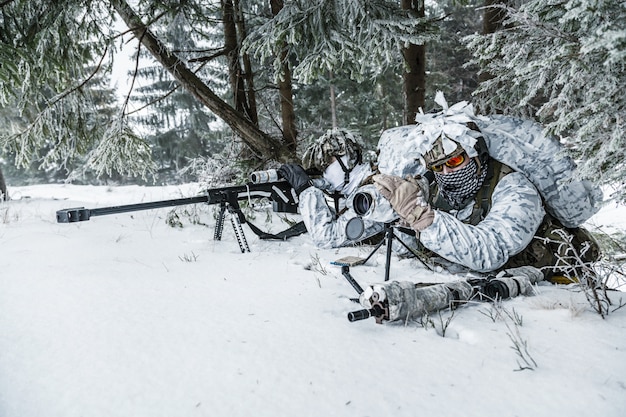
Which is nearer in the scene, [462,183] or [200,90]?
[462,183]

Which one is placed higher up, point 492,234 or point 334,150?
point 334,150

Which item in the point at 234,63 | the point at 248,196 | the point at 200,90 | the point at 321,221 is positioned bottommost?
the point at 321,221

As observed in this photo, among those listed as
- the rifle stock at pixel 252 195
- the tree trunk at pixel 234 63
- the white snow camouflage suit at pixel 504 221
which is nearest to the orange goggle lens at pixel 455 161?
the white snow camouflage suit at pixel 504 221

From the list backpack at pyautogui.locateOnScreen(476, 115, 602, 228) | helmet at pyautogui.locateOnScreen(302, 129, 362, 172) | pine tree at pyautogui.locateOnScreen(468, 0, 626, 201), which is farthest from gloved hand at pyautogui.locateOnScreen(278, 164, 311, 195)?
pine tree at pyautogui.locateOnScreen(468, 0, 626, 201)

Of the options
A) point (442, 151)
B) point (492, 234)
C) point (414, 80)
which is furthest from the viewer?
point (414, 80)

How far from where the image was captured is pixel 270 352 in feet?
4.80

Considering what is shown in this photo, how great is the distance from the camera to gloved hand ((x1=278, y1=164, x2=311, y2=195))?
146 inches

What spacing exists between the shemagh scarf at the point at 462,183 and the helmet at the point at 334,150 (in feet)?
3.69

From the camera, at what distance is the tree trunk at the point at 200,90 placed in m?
4.83

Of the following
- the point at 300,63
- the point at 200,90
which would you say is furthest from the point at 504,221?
the point at 200,90

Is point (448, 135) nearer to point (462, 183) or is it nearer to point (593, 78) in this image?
point (462, 183)

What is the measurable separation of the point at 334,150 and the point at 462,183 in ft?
4.70

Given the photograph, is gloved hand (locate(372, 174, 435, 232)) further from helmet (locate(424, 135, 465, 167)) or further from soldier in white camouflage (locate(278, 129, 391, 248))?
soldier in white camouflage (locate(278, 129, 391, 248))

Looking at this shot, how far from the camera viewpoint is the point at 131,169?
6.04 m
